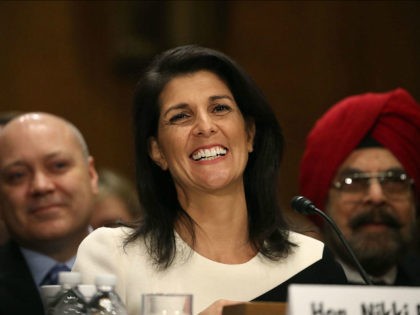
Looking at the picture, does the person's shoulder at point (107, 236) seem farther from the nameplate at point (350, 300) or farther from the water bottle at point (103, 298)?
the nameplate at point (350, 300)

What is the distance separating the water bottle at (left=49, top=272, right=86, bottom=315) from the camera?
249cm

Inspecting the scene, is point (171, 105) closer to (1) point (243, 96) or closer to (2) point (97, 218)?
(1) point (243, 96)

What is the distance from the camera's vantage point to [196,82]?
10.9 feet

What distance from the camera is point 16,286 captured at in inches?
147

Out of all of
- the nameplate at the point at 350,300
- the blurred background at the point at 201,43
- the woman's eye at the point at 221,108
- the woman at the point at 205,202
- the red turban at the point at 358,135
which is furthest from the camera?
the blurred background at the point at 201,43

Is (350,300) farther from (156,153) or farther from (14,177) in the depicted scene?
(14,177)

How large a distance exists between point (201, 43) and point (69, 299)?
400cm

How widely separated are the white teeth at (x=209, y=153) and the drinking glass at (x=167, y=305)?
2.88 ft

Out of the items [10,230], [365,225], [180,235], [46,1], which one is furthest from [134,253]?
[46,1]

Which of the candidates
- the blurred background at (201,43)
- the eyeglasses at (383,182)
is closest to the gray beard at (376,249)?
the eyeglasses at (383,182)

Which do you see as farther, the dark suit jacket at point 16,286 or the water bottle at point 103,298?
the dark suit jacket at point 16,286

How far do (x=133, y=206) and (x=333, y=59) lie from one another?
169 centimetres

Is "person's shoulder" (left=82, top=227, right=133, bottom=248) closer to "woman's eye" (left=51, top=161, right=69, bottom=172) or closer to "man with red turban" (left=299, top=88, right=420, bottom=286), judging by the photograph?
"woman's eye" (left=51, top=161, right=69, bottom=172)

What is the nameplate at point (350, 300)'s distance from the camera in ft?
7.45
